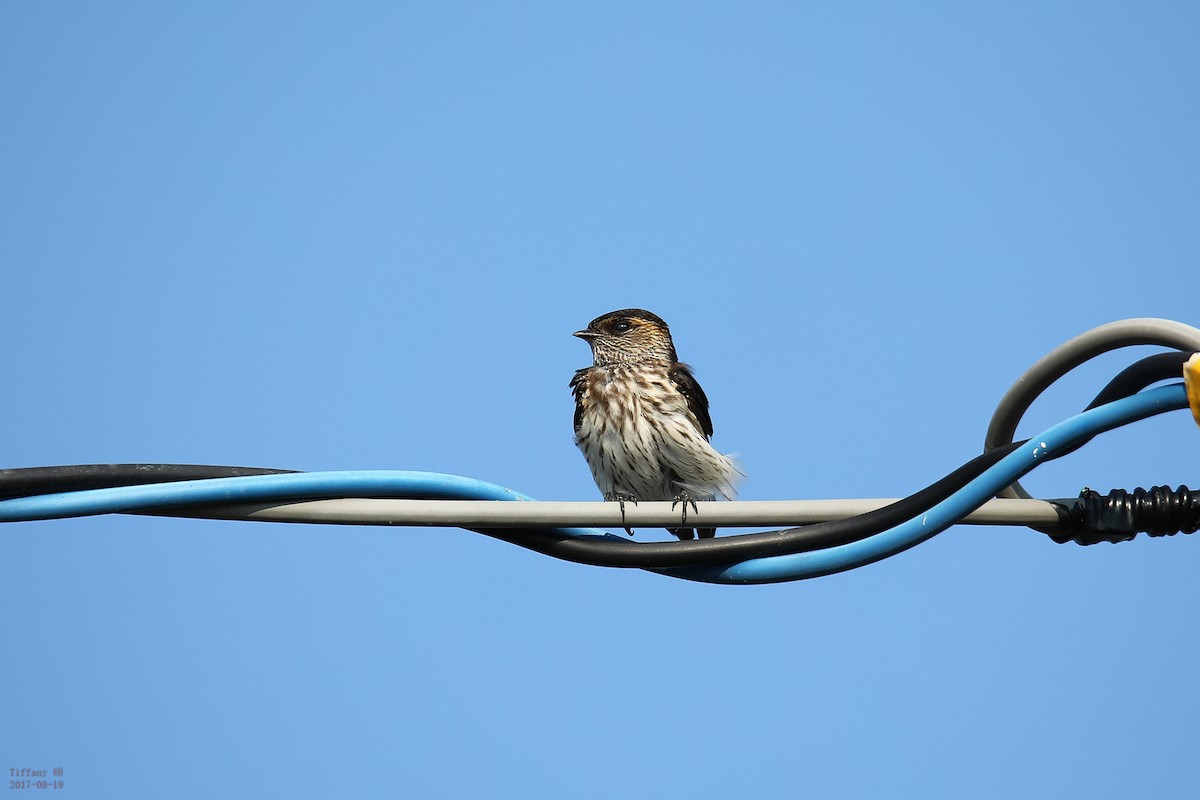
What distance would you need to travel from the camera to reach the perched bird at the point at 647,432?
9.30 meters

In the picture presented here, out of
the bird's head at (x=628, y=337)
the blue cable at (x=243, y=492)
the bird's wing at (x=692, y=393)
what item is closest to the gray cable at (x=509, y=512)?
the blue cable at (x=243, y=492)

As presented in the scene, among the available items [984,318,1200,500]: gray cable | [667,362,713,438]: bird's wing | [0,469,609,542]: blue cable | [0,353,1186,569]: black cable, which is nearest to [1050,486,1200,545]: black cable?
[0,353,1186,569]: black cable

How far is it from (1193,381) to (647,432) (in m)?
5.15

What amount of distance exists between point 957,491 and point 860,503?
366 millimetres

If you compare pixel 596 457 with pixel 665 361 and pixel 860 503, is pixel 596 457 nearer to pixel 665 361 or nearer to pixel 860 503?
pixel 665 361

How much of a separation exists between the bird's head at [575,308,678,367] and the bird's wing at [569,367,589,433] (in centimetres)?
19

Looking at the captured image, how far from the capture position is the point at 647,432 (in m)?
9.34

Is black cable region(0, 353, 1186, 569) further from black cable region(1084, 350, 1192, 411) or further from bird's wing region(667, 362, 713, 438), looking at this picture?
bird's wing region(667, 362, 713, 438)

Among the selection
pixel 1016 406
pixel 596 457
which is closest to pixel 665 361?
pixel 596 457

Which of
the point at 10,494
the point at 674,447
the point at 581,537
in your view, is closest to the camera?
the point at 10,494

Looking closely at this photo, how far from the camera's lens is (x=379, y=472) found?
470 cm

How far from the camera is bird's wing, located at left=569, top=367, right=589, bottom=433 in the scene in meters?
10.0

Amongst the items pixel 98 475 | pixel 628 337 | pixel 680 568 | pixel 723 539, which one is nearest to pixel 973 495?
pixel 723 539

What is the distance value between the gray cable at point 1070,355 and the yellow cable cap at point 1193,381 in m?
0.08
